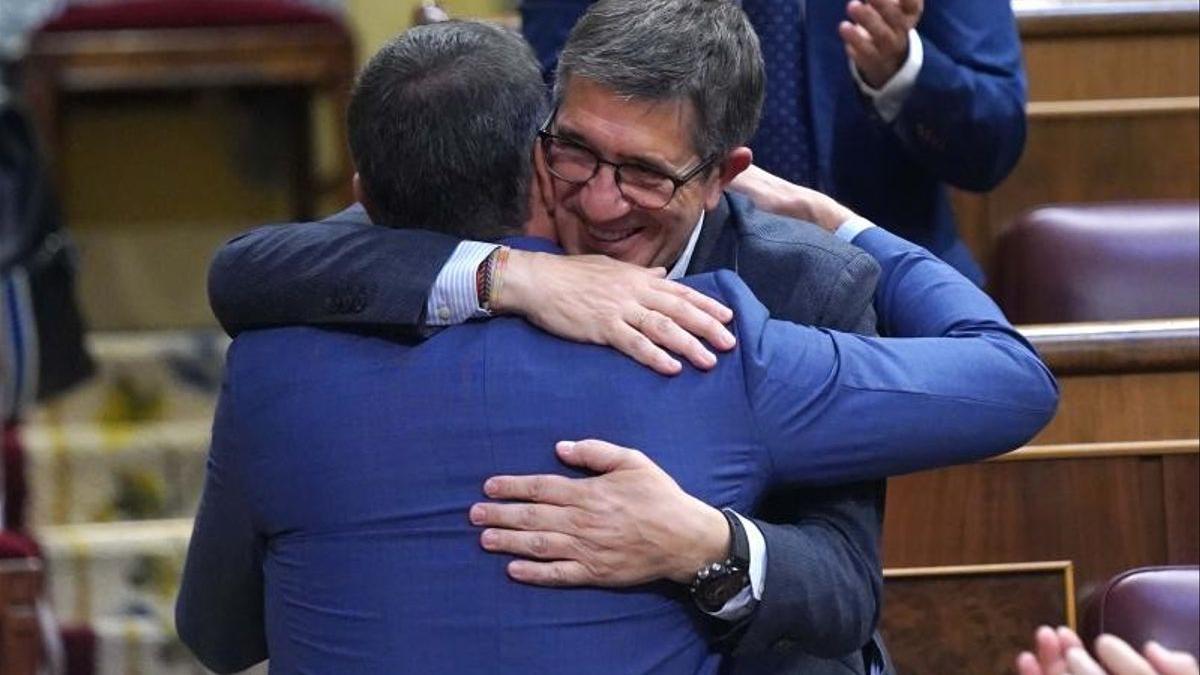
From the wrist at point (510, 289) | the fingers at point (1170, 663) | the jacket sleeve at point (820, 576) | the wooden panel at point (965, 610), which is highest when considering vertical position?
the wrist at point (510, 289)

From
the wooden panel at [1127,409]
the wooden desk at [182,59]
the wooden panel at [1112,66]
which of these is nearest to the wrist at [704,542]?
the wooden panel at [1127,409]

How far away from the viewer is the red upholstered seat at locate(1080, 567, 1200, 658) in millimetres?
1521

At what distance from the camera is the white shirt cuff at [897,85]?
229cm

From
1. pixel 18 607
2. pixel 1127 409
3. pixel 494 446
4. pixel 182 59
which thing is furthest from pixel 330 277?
pixel 182 59

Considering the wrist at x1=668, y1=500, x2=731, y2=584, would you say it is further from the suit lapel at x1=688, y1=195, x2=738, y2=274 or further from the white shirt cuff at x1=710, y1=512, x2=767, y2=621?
the suit lapel at x1=688, y1=195, x2=738, y2=274

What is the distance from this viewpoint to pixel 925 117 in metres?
2.31

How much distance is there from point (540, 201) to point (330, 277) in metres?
0.16

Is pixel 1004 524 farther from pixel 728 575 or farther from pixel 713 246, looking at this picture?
pixel 728 575

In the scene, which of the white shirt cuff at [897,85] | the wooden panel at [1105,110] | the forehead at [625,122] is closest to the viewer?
the forehead at [625,122]

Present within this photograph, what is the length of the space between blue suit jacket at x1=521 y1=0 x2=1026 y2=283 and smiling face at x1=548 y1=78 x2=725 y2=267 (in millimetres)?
755

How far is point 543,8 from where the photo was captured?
244 centimetres

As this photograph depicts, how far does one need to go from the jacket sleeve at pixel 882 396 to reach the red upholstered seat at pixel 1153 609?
0.13 metres

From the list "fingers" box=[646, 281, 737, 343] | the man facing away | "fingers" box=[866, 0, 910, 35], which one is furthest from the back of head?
"fingers" box=[866, 0, 910, 35]

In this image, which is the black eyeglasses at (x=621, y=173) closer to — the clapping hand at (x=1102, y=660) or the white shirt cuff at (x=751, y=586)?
the white shirt cuff at (x=751, y=586)
